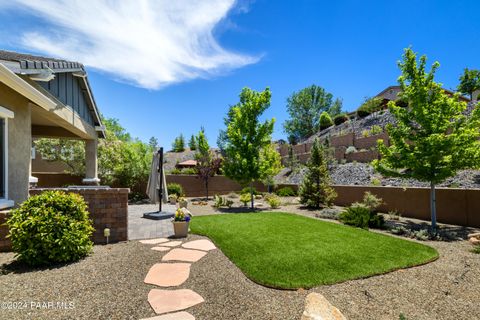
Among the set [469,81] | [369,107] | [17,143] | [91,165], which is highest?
[469,81]

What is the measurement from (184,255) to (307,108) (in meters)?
47.6

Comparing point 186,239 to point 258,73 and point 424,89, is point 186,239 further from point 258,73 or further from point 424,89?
point 258,73

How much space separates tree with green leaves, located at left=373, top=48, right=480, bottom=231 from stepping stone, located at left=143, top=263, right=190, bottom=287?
7818 millimetres

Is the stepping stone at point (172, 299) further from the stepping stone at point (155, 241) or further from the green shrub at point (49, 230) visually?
the stepping stone at point (155, 241)

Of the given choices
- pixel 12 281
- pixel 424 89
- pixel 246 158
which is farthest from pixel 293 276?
pixel 246 158

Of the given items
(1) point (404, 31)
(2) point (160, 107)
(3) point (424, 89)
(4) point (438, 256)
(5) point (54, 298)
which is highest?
(1) point (404, 31)

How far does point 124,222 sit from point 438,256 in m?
7.27

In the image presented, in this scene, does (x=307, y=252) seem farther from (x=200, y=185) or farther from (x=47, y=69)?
(x=200, y=185)

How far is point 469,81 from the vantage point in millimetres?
32250

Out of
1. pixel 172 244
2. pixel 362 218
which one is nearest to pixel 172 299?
pixel 172 244

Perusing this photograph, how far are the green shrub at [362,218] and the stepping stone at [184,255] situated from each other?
5756mm

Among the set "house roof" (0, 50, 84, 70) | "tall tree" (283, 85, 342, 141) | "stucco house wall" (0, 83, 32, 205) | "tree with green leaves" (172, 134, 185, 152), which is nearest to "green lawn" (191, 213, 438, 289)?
"stucco house wall" (0, 83, 32, 205)

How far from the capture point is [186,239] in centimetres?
656

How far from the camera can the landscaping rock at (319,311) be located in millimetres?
2704
